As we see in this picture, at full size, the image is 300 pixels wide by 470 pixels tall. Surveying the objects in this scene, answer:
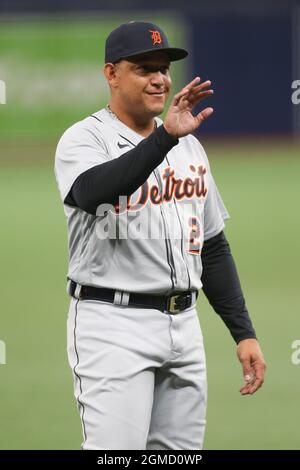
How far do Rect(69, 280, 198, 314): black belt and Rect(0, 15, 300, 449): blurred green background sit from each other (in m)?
1.86

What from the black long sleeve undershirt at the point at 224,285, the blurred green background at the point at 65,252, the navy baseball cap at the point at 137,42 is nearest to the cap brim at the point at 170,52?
the navy baseball cap at the point at 137,42

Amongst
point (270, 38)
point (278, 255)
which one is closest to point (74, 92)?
point (270, 38)

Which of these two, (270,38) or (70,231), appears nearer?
(70,231)

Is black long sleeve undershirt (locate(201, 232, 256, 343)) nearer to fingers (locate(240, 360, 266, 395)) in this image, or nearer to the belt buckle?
fingers (locate(240, 360, 266, 395))

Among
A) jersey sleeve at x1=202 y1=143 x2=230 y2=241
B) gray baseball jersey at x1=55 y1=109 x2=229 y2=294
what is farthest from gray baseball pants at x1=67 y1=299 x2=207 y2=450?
jersey sleeve at x1=202 y1=143 x2=230 y2=241

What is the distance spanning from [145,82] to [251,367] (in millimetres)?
1230

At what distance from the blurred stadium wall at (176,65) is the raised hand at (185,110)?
19542 mm

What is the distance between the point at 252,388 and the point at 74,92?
19480mm

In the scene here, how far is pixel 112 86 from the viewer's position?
3.97 metres

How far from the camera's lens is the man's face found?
3834 mm
